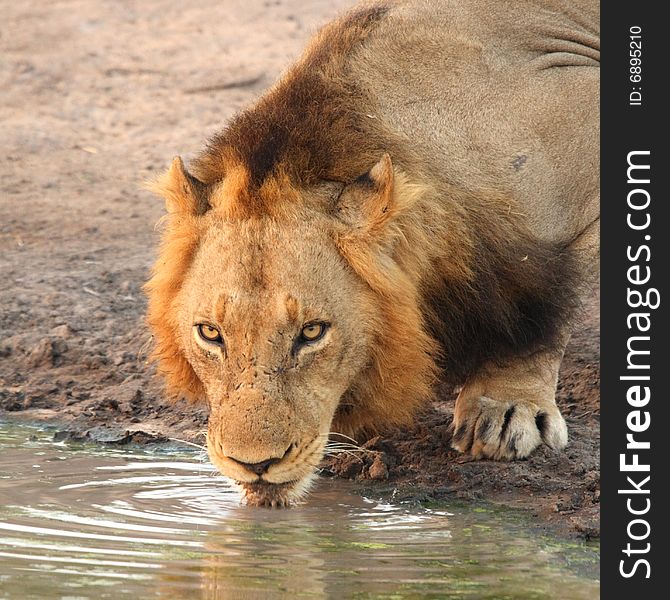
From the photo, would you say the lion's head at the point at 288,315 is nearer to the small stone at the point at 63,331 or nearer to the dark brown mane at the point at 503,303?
the dark brown mane at the point at 503,303

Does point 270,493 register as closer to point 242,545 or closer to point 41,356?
point 242,545

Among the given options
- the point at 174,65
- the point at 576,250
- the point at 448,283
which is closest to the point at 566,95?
the point at 576,250

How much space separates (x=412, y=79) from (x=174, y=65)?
23.7 feet

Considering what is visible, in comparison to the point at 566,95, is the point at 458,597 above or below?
below

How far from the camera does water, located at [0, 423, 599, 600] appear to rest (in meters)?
5.01

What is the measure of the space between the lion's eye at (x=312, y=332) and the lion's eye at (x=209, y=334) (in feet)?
1.08

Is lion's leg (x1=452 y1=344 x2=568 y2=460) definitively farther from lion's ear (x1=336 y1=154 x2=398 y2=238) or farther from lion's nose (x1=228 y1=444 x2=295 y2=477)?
lion's nose (x1=228 y1=444 x2=295 y2=477)

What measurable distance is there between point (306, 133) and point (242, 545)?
168 cm

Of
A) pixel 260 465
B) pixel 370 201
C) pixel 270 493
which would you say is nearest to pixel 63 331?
pixel 270 493

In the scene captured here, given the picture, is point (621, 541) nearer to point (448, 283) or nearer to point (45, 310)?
point (448, 283)

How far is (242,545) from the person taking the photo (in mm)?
5578

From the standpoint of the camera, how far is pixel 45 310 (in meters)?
9.22

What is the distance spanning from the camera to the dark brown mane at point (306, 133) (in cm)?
598

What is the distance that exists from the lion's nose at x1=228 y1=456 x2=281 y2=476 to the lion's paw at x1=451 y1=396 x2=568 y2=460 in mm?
1518
